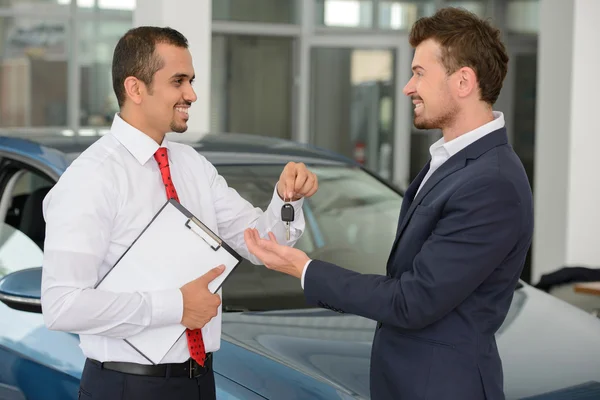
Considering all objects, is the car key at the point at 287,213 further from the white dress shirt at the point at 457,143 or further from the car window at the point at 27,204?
the car window at the point at 27,204

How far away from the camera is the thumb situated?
8.02ft

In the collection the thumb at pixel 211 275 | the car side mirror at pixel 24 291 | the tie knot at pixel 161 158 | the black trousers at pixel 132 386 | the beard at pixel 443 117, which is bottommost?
the black trousers at pixel 132 386

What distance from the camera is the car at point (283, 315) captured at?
298 centimetres

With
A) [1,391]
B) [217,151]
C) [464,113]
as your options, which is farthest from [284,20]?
[464,113]

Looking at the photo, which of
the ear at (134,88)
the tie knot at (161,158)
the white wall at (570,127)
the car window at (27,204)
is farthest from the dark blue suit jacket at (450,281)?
the white wall at (570,127)

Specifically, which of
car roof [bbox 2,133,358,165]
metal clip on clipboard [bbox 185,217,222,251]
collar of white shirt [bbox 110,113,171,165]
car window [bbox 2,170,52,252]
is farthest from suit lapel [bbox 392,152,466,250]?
car window [bbox 2,170,52,252]

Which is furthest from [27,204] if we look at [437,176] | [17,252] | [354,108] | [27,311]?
[354,108]

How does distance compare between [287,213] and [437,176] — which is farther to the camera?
[287,213]

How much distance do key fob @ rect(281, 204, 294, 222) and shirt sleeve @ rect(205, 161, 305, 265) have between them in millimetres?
59

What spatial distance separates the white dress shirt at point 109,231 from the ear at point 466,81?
74 centimetres

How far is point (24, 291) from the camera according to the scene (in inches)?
123

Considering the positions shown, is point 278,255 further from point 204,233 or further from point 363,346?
point 363,346

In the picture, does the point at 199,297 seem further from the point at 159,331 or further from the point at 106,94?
the point at 106,94

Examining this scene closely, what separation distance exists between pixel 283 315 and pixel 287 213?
84 centimetres
